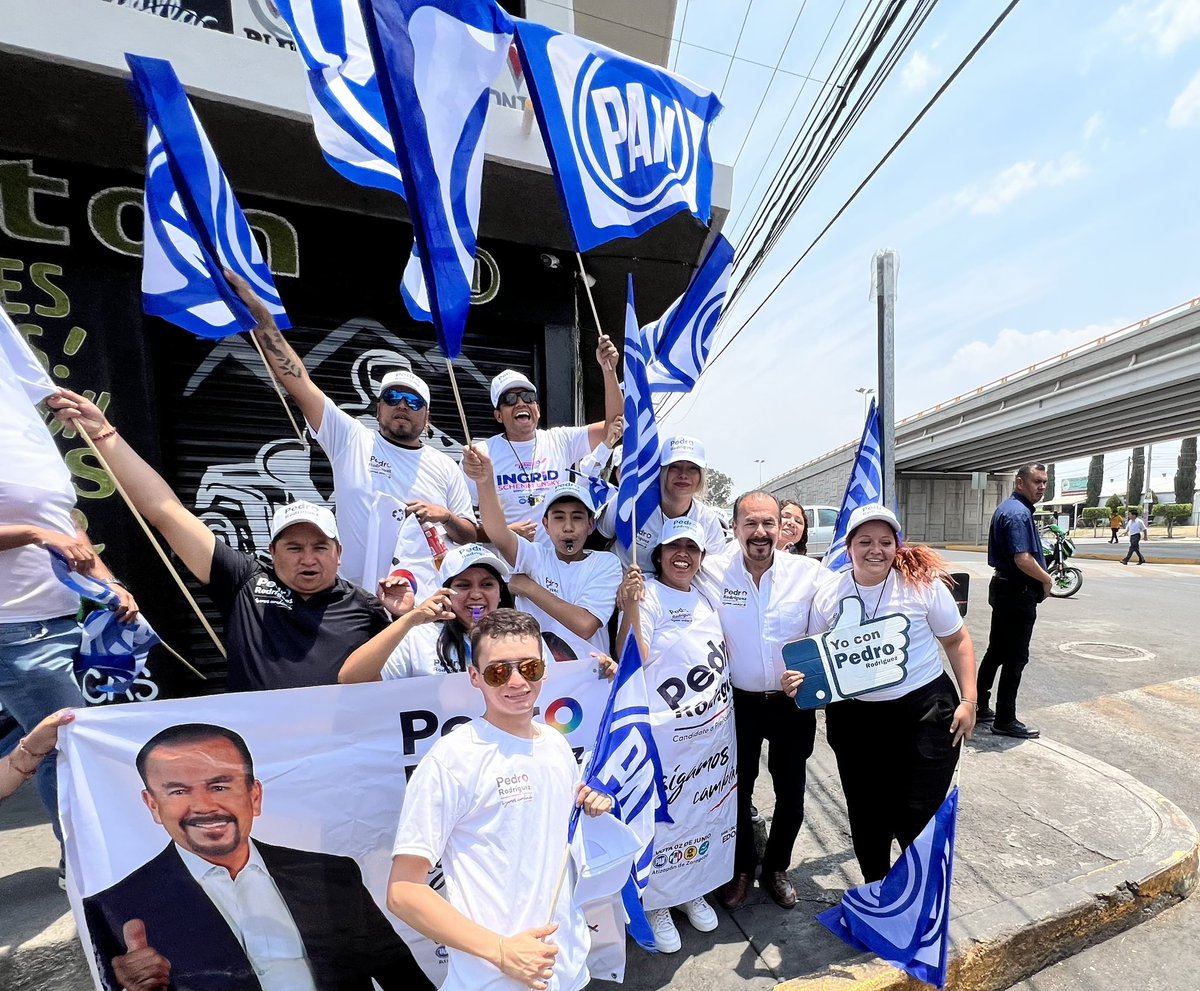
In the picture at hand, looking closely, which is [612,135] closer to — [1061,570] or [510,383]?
[510,383]

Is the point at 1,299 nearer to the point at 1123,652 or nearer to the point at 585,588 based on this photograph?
the point at 585,588

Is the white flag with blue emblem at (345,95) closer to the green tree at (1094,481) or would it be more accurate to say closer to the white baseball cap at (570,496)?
the white baseball cap at (570,496)

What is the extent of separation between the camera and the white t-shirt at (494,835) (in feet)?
5.18

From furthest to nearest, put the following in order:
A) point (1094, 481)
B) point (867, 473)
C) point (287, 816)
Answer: point (1094, 481), point (867, 473), point (287, 816)

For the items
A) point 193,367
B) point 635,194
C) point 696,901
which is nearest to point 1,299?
point 193,367

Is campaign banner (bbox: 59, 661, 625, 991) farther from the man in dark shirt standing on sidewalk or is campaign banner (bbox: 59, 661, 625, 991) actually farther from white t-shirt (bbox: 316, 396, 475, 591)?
the man in dark shirt standing on sidewalk

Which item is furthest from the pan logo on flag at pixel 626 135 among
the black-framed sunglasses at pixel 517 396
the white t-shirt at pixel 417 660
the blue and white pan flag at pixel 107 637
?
the blue and white pan flag at pixel 107 637

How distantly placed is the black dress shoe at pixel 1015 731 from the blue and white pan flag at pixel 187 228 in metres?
5.51

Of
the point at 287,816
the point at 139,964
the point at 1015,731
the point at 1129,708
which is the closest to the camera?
the point at 139,964

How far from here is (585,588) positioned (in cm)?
260

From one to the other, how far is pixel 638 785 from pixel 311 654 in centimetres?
131

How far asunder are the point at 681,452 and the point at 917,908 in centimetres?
213

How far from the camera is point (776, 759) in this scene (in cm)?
278

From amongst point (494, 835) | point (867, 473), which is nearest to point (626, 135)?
point (867, 473)
